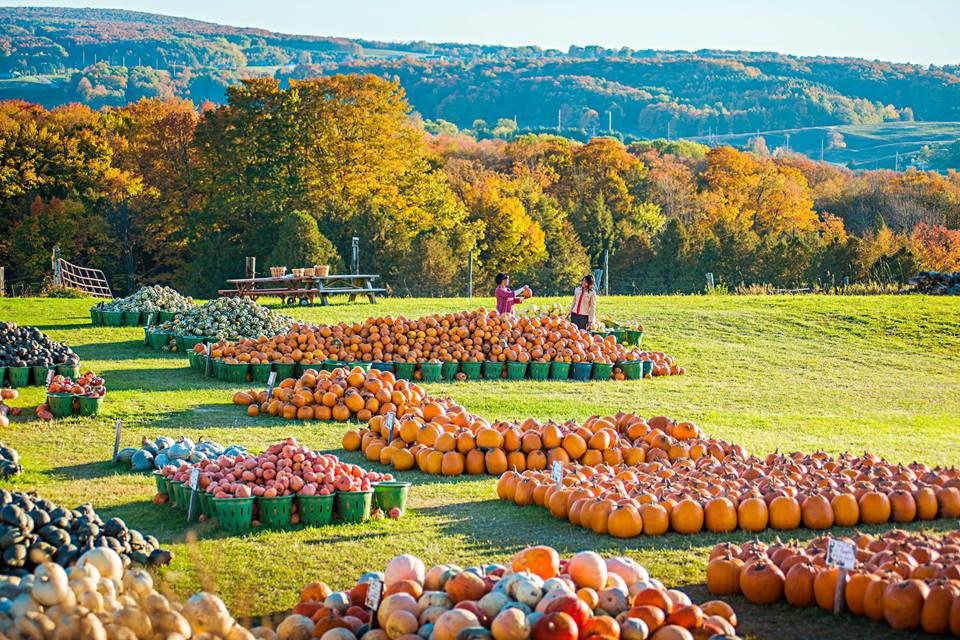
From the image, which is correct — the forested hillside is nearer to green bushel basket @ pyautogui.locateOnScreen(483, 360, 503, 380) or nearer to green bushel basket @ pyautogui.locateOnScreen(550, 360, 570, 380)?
green bushel basket @ pyautogui.locateOnScreen(550, 360, 570, 380)

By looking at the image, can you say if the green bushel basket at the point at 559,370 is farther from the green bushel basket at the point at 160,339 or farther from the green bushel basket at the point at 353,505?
the green bushel basket at the point at 353,505

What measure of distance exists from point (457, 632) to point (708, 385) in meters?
14.7

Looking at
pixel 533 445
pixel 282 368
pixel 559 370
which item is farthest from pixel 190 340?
pixel 533 445

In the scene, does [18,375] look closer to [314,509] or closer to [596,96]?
[314,509]

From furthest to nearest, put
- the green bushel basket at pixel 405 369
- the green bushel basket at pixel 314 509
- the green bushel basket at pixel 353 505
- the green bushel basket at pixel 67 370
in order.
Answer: the green bushel basket at pixel 405 369, the green bushel basket at pixel 67 370, the green bushel basket at pixel 353 505, the green bushel basket at pixel 314 509

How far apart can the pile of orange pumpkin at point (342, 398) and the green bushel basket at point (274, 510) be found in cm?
463

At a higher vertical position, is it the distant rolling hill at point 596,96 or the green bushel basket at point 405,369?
the distant rolling hill at point 596,96

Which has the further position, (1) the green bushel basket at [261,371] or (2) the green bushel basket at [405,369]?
(2) the green bushel basket at [405,369]

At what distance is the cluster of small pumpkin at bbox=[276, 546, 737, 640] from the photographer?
5430 mm

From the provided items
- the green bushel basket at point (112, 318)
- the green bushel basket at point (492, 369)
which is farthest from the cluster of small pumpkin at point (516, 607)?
the green bushel basket at point (112, 318)

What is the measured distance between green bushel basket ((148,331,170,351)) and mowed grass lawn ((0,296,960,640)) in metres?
0.48

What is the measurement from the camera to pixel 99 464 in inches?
454

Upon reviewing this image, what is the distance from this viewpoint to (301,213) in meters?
49.3

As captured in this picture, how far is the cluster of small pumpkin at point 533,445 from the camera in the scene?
11.4 meters
